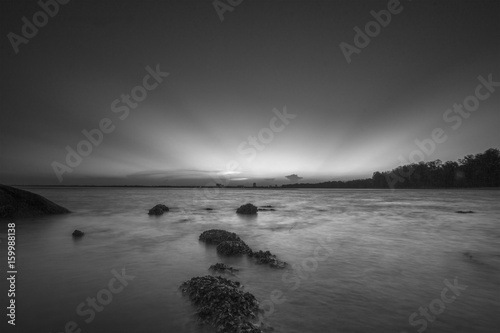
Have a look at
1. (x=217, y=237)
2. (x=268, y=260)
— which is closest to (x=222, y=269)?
(x=268, y=260)

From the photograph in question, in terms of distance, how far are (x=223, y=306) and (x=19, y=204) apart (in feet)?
61.3

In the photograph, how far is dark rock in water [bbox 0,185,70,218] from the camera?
50.5ft

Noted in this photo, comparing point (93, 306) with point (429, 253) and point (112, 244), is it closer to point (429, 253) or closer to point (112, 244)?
point (112, 244)

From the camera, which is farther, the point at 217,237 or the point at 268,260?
the point at 217,237

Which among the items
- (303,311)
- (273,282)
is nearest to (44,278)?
(273,282)

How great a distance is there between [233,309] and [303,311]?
1.37 metres

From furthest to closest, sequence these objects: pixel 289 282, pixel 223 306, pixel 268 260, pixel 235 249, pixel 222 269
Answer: pixel 235 249 < pixel 268 260 < pixel 222 269 < pixel 289 282 < pixel 223 306

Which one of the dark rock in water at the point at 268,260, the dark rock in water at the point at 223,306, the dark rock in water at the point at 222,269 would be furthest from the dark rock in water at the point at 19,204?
the dark rock in water at the point at 223,306

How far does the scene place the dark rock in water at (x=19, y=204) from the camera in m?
15.4

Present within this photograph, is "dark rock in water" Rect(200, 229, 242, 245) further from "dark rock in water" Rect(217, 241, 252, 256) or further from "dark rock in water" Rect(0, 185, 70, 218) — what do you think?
"dark rock in water" Rect(0, 185, 70, 218)

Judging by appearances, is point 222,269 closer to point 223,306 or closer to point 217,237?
point 223,306

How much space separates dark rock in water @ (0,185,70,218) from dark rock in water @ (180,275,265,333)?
55.6 ft

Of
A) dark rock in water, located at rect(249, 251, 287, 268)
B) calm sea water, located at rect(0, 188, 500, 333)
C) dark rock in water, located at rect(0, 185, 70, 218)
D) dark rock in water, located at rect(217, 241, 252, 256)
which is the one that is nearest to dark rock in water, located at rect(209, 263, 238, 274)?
calm sea water, located at rect(0, 188, 500, 333)

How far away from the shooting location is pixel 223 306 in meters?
4.21
